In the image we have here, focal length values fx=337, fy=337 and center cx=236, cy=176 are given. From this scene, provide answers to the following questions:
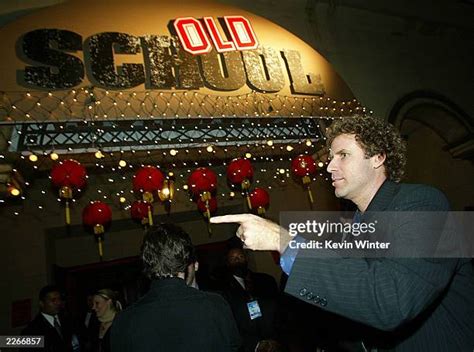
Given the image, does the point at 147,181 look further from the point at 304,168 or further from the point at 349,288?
the point at 349,288

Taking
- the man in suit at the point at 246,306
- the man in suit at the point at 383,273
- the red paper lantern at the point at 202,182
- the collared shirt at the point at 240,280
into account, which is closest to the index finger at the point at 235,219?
the man in suit at the point at 383,273

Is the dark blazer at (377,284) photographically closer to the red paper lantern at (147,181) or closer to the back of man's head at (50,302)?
the red paper lantern at (147,181)

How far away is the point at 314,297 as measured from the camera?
1.14 meters

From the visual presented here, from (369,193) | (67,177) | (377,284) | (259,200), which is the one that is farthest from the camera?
(259,200)

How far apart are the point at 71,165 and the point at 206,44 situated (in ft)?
8.95

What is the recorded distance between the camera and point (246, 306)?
4.74 meters

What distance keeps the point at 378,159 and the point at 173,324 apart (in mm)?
1597

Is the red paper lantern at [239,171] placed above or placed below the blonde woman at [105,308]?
above

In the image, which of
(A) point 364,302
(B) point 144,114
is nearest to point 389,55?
(B) point 144,114

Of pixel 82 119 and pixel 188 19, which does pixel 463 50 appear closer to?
pixel 188 19

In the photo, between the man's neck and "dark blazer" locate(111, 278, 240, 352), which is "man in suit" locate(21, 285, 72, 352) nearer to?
"dark blazer" locate(111, 278, 240, 352)

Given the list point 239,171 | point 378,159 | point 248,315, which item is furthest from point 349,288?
point 239,171

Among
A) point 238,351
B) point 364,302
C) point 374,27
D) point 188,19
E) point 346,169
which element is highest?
point 374,27

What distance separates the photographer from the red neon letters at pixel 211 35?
206 inches
